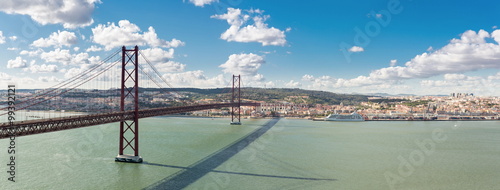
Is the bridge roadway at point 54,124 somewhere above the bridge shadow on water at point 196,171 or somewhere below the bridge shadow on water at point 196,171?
above

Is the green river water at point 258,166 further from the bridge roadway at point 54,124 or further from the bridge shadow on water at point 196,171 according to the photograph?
the bridge roadway at point 54,124

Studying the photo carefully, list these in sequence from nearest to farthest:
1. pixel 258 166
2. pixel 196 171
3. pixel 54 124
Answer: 1. pixel 54 124
2. pixel 196 171
3. pixel 258 166

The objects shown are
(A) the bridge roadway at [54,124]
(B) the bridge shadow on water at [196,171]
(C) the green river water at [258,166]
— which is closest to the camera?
(A) the bridge roadway at [54,124]

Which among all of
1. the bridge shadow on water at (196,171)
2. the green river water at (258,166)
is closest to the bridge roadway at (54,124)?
the green river water at (258,166)

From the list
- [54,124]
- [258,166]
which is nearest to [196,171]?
[258,166]

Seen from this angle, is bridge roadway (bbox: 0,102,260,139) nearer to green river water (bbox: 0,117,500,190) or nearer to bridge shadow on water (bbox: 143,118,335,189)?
Result: green river water (bbox: 0,117,500,190)

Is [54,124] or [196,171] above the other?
[54,124]

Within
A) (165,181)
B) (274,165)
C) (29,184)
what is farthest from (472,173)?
(29,184)

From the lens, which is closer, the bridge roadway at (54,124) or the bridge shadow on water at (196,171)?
Answer: the bridge roadway at (54,124)

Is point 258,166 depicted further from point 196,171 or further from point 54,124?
point 54,124

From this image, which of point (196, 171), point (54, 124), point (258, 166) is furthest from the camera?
point (258, 166)

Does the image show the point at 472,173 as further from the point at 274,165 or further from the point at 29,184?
the point at 29,184
